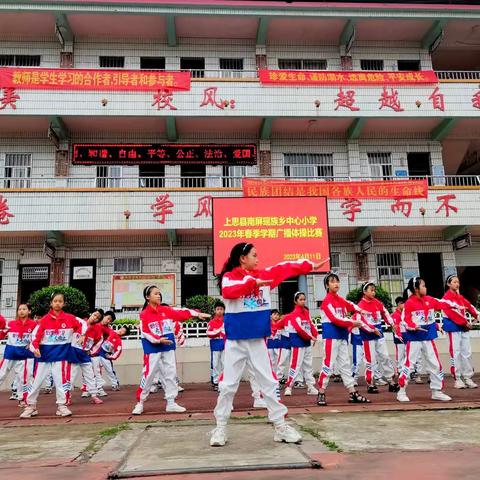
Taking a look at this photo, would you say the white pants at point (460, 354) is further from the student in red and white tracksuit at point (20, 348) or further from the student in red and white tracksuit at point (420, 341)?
the student in red and white tracksuit at point (20, 348)

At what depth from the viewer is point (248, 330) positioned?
471 cm

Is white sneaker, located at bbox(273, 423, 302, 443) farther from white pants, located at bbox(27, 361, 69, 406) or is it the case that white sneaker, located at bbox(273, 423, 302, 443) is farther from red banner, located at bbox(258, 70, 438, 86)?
red banner, located at bbox(258, 70, 438, 86)

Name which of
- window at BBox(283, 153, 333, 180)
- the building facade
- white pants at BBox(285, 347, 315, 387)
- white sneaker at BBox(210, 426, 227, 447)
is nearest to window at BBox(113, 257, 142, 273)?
the building facade

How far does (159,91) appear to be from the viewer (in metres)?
15.3

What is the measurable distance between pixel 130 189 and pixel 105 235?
1.95m

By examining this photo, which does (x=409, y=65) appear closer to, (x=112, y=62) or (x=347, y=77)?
(x=347, y=77)

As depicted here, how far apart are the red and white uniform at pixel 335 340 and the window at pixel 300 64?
12.3 meters

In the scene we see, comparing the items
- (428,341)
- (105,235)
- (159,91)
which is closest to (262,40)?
(159,91)

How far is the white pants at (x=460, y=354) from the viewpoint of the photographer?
8773 millimetres

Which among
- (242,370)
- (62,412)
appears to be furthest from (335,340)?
(62,412)

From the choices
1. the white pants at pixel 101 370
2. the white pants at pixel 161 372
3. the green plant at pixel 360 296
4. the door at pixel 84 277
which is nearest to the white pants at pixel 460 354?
the green plant at pixel 360 296

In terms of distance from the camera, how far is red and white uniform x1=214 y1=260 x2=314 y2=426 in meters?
4.66

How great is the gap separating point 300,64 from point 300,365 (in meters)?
12.3

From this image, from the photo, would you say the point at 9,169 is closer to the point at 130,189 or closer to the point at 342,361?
the point at 130,189
